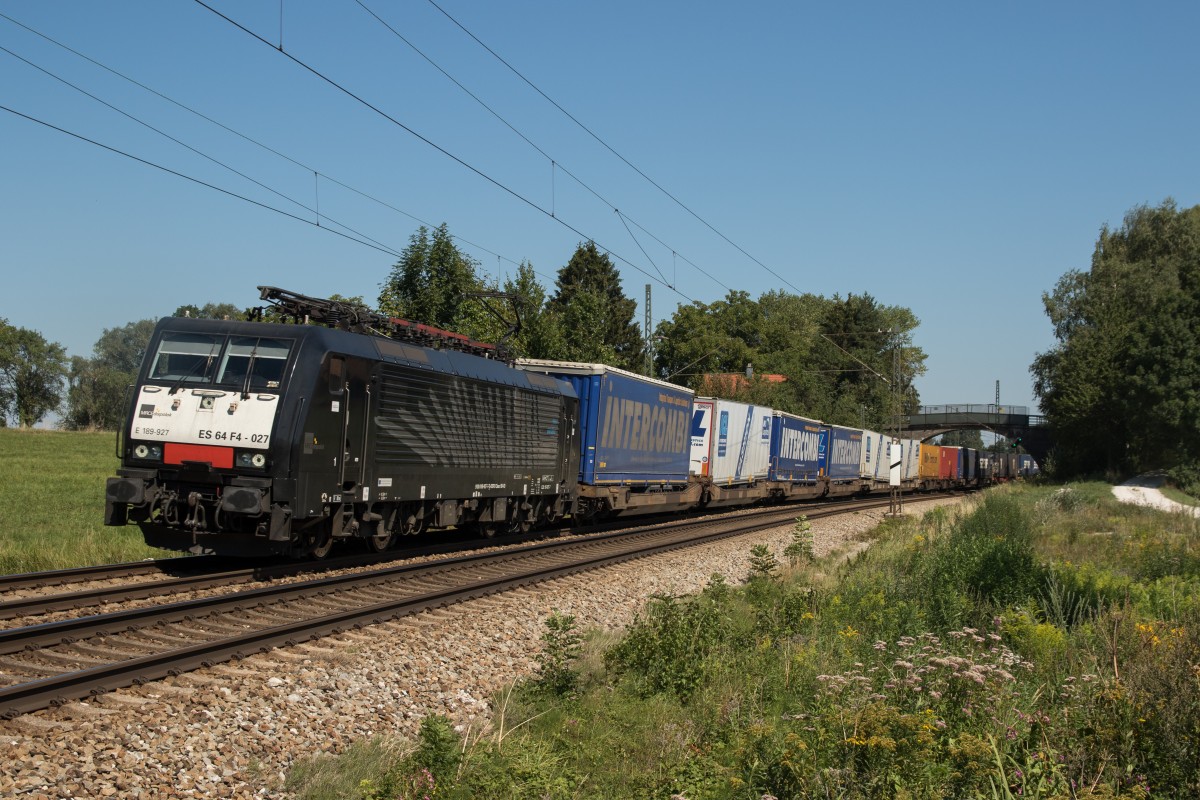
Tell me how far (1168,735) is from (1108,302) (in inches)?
2635

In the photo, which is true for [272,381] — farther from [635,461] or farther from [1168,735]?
[635,461]

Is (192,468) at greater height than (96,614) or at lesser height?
greater

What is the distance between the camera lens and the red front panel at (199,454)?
12.1 meters

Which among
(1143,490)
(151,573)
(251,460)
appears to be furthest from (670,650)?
(1143,490)

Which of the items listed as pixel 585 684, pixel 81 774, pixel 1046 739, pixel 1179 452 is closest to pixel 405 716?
pixel 585 684

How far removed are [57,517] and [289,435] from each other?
1047cm

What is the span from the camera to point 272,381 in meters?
12.4

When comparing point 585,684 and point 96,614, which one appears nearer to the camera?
point 585,684

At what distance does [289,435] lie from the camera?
12.1 metres

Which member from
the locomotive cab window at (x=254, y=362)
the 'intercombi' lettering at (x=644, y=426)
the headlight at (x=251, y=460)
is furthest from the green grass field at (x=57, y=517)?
the 'intercombi' lettering at (x=644, y=426)

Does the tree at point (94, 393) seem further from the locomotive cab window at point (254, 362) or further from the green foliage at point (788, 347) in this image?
the locomotive cab window at point (254, 362)

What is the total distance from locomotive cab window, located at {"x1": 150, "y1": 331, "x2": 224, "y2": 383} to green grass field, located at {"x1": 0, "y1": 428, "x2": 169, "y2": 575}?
2982mm

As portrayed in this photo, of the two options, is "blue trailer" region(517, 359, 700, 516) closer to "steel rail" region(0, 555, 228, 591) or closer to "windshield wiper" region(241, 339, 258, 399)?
"windshield wiper" region(241, 339, 258, 399)

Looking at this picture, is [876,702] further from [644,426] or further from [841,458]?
[841,458]
